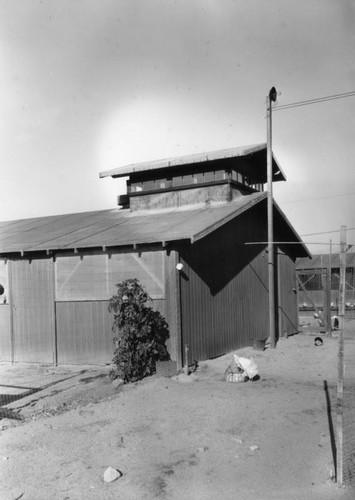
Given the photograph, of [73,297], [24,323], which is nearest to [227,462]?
[73,297]

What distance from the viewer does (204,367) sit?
1213cm

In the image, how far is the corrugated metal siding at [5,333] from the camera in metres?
14.5

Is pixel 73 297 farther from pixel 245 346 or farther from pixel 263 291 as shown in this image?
pixel 263 291

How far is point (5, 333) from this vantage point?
47.8ft

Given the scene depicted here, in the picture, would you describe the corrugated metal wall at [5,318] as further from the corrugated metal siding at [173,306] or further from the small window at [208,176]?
the small window at [208,176]

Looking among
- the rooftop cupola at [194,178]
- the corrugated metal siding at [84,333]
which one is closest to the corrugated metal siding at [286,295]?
the rooftop cupola at [194,178]

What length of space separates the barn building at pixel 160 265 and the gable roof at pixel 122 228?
6 centimetres

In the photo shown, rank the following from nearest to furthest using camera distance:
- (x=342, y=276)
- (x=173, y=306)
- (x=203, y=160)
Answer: (x=342, y=276) → (x=173, y=306) → (x=203, y=160)

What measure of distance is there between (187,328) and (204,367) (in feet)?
3.71

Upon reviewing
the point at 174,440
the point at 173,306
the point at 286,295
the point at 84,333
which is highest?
the point at 173,306

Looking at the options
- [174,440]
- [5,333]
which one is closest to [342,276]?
[174,440]

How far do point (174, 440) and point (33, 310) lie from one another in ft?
28.4

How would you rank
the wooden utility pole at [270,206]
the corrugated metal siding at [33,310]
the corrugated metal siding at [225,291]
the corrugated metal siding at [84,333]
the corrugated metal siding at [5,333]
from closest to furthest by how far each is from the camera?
the corrugated metal siding at [225,291], the corrugated metal siding at [84,333], the corrugated metal siding at [33,310], the corrugated metal siding at [5,333], the wooden utility pole at [270,206]

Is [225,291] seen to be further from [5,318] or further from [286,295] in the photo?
[5,318]
